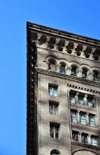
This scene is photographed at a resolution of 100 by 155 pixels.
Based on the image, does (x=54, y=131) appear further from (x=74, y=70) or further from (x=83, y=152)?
(x=74, y=70)

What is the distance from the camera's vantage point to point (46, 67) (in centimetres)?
5544

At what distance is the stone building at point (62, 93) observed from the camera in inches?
1957

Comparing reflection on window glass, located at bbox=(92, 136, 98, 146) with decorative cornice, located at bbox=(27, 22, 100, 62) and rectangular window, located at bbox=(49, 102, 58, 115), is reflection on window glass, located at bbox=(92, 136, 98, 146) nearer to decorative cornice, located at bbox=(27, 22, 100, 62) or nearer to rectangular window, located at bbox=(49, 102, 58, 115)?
rectangular window, located at bbox=(49, 102, 58, 115)

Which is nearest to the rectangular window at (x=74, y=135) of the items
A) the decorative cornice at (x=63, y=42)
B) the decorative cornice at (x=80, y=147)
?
the decorative cornice at (x=80, y=147)

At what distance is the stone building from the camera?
4972cm

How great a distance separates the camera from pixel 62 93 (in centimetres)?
5325

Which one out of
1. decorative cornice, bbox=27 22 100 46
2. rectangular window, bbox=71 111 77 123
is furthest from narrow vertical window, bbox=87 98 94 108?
decorative cornice, bbox=27 22 100 46

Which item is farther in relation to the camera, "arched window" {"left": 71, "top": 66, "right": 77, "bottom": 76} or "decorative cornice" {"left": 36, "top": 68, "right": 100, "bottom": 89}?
"arched window" {"left": 71, "top": 66, "right": 77, "bottom": 76}

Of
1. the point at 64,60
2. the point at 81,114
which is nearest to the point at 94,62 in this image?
the point at 64,60

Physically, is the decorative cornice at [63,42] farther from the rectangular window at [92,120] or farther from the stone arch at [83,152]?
the stone arch at [83,152]

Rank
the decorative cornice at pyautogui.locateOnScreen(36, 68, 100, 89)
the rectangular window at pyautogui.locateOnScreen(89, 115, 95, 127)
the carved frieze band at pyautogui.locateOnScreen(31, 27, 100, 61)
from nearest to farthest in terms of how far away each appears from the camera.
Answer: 1. the rectangular window at pyautogui.locateOnScreen(89, 115, 95, 127)
2. the decorative cornice at pyautogui.locateOnScreen(36, 68, 100, 89)
3. the carved frieze band at pyautogui.locateOnScreen(31, 27, 100, 61)

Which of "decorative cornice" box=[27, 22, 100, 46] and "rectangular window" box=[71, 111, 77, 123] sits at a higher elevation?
"decorative cornice" box=[27, 22, 100, 46]

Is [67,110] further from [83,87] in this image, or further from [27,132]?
[27,132]

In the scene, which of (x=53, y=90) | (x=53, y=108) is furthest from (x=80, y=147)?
(x=53, y=90)
